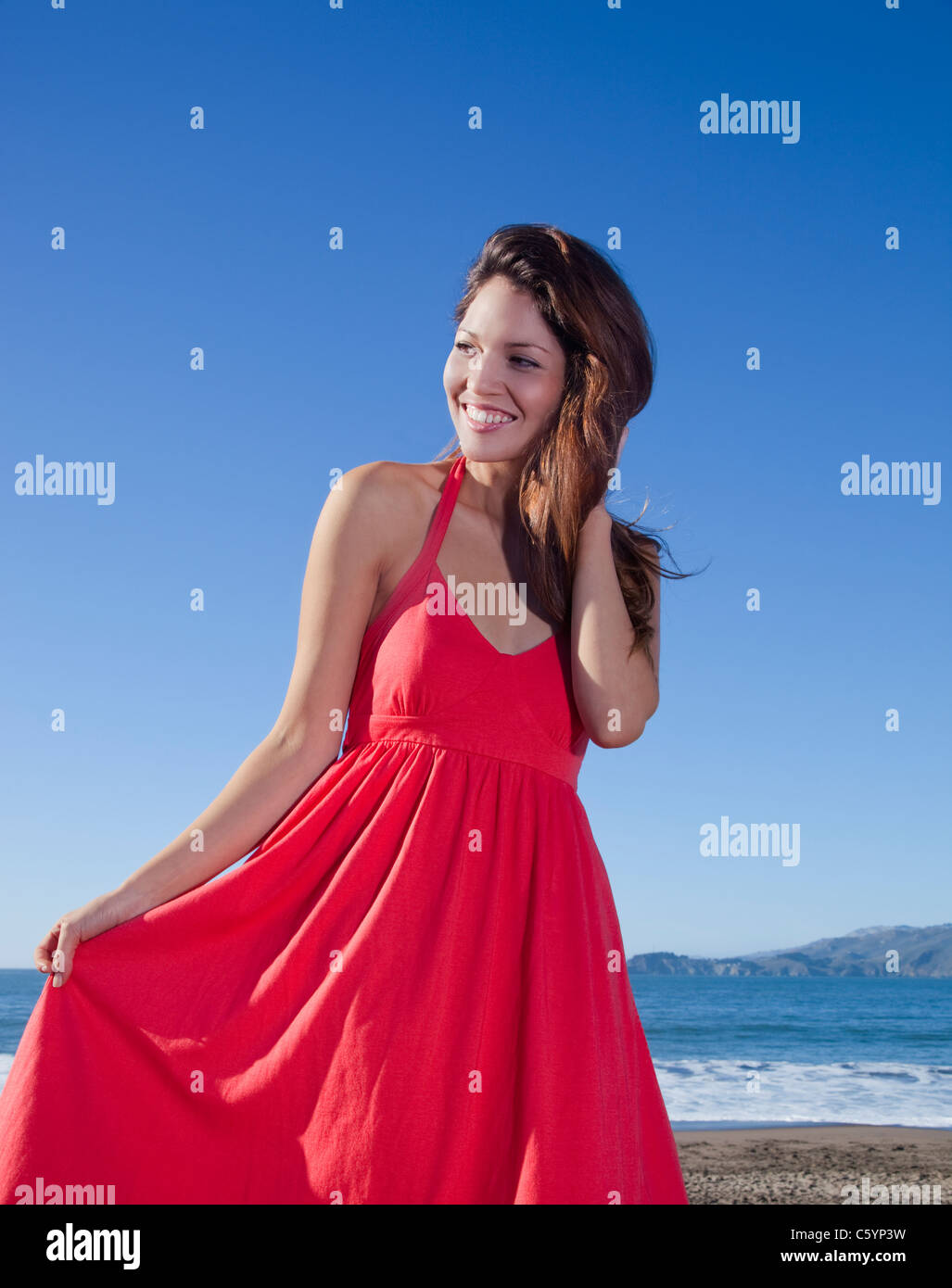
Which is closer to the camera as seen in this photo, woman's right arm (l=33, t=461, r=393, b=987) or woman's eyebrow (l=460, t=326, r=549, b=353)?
woman's right arm (l=33, t=461, r=393, b=987)

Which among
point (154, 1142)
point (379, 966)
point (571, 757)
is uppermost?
point (571, 757)

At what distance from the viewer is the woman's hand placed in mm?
1858

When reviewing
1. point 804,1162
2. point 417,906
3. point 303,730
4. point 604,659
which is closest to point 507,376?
point 604,659

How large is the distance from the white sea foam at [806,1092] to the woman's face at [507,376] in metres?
13.6

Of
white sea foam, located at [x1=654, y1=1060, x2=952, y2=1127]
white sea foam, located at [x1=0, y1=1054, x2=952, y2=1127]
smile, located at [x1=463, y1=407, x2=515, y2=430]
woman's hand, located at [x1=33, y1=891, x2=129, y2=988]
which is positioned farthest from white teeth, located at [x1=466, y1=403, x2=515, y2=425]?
white sea foam, located at [x1=654, y1=1060, x2=952, y2=1127]

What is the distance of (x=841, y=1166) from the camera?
34.2 ft

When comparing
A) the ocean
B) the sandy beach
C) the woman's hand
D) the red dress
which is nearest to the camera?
the red dress

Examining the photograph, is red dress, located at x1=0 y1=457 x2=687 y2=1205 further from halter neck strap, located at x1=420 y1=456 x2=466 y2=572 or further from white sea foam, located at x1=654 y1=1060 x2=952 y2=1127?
white sea foam, located at x1=654 y1=1060 x2=952 y2=1127

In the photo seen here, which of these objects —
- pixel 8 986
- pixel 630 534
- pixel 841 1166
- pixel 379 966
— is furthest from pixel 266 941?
pixel 8 986

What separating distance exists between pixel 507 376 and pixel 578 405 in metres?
0.16

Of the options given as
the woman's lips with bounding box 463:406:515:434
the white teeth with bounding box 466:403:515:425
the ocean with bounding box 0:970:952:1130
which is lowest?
the ocean with bounding box 0:970:952:1130

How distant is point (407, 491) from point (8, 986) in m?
47.3

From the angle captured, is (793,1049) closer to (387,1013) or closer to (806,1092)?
(806,1092)

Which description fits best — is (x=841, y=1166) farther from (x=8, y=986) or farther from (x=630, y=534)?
(x=8, y=986)
